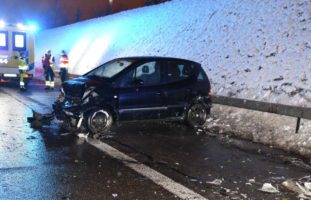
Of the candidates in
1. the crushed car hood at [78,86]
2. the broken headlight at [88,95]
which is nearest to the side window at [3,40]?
the crushed car hood at [78,86]

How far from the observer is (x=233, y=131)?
9.27 metres

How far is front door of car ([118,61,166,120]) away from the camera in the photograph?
8633 millimetres

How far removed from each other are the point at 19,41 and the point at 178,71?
10.8 meters

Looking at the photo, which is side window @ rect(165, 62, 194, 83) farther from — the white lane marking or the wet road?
the white lane marking

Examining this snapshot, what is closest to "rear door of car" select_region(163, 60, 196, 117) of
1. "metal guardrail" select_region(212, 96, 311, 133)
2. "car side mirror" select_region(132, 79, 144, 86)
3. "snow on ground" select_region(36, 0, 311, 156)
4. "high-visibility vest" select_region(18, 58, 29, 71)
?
"car side mirror" select_region(132, 79, 144, 86)

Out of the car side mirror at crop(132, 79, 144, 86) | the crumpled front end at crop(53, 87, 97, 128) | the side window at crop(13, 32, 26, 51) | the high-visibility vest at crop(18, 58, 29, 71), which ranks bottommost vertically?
the crumpled front end at crop(53, 87, 97, 128)

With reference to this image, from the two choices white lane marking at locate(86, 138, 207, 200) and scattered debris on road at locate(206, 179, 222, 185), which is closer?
white lane marking at locate(86, 138, 207, 200)

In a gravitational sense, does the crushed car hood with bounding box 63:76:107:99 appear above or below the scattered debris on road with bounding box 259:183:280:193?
above

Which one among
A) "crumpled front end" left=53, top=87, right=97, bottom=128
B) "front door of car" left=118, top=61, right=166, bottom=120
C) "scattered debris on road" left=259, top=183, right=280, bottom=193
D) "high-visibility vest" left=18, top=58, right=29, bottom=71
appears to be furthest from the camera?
"high-visibility vest" left=18, top=58, right=29, bottom=71

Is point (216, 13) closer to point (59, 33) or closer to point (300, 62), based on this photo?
point (300, 62)

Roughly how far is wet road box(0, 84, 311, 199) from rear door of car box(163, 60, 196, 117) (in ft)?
Result: 1.98

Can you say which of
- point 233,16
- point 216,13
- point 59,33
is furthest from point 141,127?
point 59,33

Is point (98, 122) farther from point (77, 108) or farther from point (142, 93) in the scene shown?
point (142, 93)

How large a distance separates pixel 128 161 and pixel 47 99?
818cm
